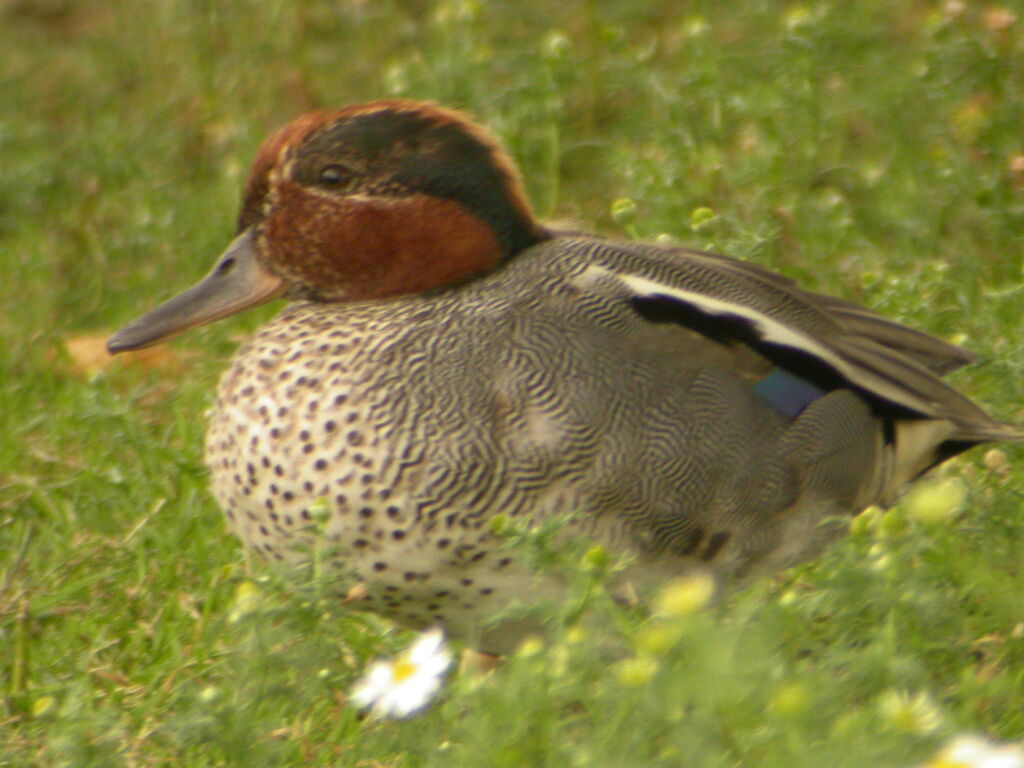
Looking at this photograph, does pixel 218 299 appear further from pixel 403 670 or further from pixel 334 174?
pixel 403 670

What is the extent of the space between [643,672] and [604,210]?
303 centimetres

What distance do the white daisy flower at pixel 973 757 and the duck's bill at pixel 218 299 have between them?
1.67 meters

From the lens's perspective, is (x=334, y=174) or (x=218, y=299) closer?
(x=334, y=174)

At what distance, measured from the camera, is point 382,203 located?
2791mm

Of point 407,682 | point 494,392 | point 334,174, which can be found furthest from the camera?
point 334,174

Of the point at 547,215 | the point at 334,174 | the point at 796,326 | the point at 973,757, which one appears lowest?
the point at 547,215

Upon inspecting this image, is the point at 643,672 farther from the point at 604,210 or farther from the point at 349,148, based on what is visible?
the point at 604,210

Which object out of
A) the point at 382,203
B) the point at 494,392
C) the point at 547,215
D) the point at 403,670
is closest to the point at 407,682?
the point at 403,670

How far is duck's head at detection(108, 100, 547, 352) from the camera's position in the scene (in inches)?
110

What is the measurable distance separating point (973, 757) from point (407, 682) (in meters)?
0.73

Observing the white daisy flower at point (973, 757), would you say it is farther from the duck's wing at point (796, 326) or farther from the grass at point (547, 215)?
the duck's wing at point (796, 326)

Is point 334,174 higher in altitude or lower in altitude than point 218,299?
higher

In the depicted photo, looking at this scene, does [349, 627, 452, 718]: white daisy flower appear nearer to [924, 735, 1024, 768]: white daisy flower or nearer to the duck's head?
[924, 735, 1024, 768]: white daisy flower

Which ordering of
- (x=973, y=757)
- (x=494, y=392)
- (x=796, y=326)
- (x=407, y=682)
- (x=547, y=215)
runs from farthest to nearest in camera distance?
1. (x=547, y=215)
2. (x=796, y=326)
3. (x=494, y=392)
4. (x=407, y=682)
5. (x=973, y=757)
